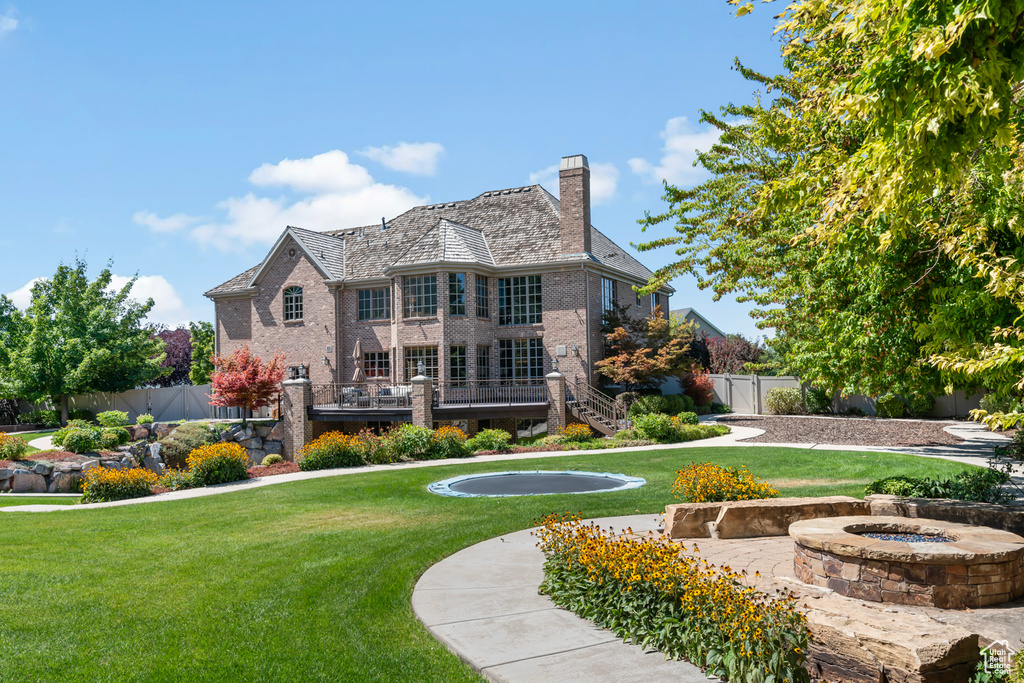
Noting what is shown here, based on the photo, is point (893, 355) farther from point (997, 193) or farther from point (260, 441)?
point (260, 441)

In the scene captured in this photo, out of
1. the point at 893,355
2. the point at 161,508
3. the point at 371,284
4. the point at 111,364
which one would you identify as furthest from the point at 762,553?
the point at 111,364

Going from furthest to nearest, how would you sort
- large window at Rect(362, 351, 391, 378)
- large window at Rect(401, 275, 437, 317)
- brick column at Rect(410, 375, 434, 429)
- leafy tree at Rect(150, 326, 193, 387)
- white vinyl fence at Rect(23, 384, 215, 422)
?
leafy tree at Rect(150, 326, 193, 387), white vinyl fence at Rect(23, 384, 215, 422), large window at Rect(362, 351, 391, 378), large window at Rect(401, 275, 437, 317), brick column at Rect(410, 375, 434, 429)

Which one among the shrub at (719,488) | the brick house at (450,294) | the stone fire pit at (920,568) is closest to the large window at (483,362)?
the brick house at (450,294)

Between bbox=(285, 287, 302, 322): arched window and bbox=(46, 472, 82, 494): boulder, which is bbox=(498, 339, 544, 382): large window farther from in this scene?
bbox=(46, 472, 82, 494): boulder

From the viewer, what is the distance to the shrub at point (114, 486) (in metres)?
15.9

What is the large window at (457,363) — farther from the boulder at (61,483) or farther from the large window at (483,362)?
the boulder at (61,483)

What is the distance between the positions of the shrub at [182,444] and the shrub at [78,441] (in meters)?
2.23

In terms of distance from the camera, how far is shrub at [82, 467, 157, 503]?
1590 cm

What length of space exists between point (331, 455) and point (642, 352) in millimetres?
12915

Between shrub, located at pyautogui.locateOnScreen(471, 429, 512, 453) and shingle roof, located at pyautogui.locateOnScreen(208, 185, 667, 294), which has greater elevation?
shingle roof, located at pyautogui.locateOnScreen(208, 185, 667, 294)

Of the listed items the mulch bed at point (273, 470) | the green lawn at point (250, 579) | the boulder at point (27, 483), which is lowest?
the mulch bed at point (273, 470)

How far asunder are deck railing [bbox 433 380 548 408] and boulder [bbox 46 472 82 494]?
469 inches

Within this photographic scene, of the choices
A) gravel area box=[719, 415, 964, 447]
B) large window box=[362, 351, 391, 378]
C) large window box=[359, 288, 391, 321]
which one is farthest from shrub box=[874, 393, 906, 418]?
large window box=[359, 288, 391, 321]

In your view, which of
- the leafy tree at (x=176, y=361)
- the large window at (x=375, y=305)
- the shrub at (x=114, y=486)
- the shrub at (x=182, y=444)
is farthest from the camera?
the leafy tree at (x=176, y=361)
